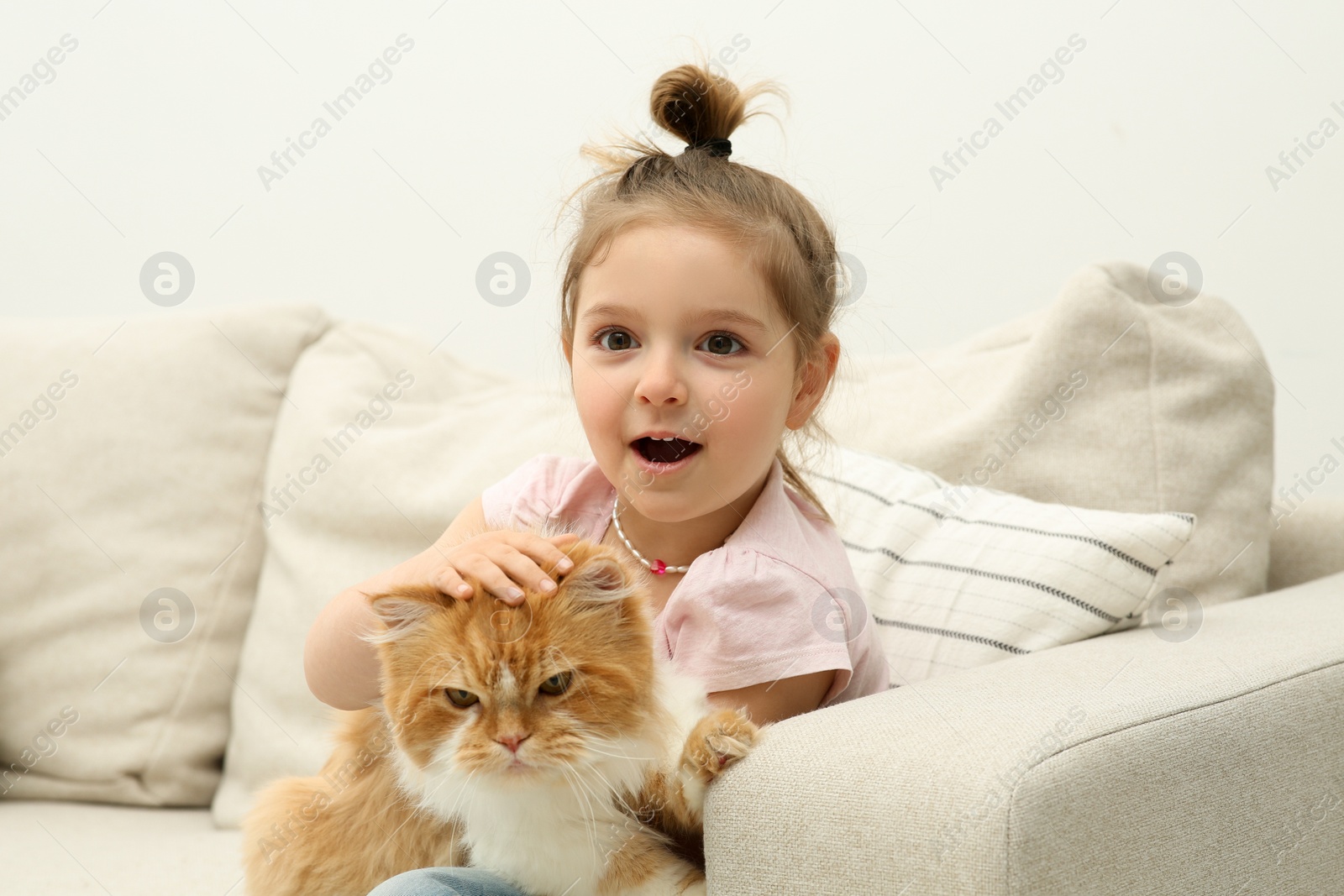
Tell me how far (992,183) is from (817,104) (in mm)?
426

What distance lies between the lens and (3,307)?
2775mm

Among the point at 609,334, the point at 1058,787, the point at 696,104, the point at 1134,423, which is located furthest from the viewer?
the point at 1134,423

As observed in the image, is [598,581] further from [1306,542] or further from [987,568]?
[1306,542]

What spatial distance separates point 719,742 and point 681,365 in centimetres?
43

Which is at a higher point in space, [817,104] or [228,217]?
[817,104]

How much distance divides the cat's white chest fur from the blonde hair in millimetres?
521

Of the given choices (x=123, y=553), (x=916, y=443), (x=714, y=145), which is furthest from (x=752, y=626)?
(x=123, y=553)

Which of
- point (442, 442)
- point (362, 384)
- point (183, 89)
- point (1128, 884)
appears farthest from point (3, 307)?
point (1128, 884)

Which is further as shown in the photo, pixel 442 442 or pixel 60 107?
pixel 60 107

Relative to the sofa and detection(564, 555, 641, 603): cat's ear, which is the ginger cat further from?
the sofa

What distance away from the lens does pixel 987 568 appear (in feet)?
4.80

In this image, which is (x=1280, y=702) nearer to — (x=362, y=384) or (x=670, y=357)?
(x=670, y=357)

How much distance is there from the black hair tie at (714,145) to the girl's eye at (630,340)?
30cm

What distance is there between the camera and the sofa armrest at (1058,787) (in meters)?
0.79
